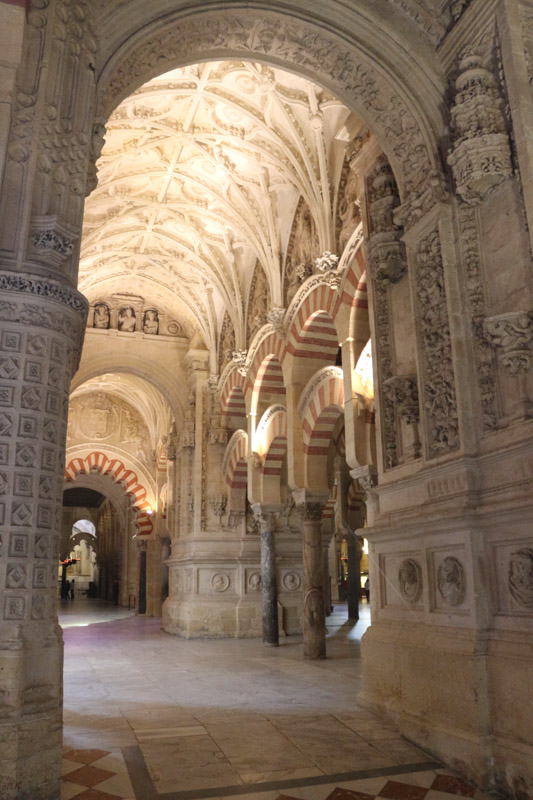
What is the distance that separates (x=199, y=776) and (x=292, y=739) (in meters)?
0.89

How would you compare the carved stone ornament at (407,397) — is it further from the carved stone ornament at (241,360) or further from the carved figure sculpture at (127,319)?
the carved figure sculpture at (127,319)

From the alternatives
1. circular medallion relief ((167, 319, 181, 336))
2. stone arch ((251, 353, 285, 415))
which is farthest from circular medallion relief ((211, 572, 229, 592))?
circular medallion relief ((167, 319, 181, 336))

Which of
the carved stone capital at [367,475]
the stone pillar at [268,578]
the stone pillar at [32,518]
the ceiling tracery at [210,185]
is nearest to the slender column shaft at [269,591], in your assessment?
the stone pillar at [268,578]

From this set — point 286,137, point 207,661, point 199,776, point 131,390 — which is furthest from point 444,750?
point 131,390

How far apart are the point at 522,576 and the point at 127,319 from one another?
460 inches

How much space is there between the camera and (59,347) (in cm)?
359

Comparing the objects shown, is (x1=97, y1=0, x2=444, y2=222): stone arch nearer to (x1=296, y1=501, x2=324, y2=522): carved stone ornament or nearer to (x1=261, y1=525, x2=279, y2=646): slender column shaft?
(x1=296, y1=501, x2=324, y2=522): carved stone ornament

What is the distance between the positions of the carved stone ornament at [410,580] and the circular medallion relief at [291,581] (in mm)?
6899

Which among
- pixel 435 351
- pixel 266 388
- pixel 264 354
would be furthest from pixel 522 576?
pixel 266 388

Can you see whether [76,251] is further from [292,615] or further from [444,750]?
[292,615]

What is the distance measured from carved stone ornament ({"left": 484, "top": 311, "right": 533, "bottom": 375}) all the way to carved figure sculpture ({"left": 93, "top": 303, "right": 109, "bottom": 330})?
11.1 metres

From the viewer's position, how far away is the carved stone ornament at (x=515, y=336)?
12.3ft

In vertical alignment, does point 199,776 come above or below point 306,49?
below

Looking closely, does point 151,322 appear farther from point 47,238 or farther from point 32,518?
point 32,518
